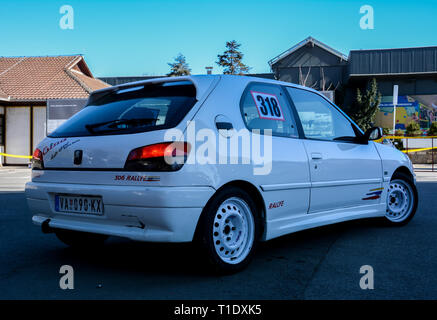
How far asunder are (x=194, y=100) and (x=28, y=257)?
216cm

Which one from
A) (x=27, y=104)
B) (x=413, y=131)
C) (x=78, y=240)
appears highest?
(x=27, y=104)

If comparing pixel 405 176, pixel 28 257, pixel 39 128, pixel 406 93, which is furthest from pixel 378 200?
pixel 406 93

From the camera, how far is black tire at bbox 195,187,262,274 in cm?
339

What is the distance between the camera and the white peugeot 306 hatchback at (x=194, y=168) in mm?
3273

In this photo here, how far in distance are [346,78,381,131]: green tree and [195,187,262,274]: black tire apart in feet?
86.4

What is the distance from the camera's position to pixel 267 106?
4145 millimetres

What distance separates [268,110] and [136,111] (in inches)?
46.4

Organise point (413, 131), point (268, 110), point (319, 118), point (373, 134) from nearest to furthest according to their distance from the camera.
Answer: point (268, 110), point (319, 118), point (373, 134), point (413, 131)

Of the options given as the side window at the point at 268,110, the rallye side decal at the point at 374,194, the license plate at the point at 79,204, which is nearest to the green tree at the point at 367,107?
the rallye side decal at the point at 374,194

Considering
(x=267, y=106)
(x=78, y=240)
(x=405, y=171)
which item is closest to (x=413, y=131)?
(x=405, y=171)

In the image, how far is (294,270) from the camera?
3740mm

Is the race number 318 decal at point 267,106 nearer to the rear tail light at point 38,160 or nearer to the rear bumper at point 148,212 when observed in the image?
the rear bumper at point 148,212

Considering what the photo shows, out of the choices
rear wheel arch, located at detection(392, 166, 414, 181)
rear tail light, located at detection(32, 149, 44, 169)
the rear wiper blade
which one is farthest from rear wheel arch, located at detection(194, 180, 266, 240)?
rear wheel arch, located at detection(392, 166, 414, 181)

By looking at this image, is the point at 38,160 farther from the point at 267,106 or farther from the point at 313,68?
the point at 313,68
